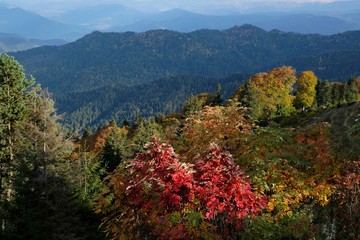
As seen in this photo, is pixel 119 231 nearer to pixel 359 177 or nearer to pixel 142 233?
pixel 142 233

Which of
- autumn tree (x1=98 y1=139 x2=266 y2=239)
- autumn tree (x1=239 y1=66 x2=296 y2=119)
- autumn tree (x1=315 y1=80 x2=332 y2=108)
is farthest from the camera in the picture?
autumn tree (x1=315 y1=80 x2=332 y2=108)

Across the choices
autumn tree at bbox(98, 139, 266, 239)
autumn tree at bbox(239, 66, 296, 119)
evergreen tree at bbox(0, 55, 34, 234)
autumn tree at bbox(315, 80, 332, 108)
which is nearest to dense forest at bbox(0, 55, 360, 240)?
autumn tree at bbox(98, 139, 266, 239)

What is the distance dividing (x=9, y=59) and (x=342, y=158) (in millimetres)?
27552

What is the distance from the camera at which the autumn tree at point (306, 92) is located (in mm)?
100894

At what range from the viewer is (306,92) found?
102750 millimetres

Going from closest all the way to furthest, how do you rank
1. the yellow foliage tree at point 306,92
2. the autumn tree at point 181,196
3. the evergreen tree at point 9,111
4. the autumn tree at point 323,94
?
1. the autumn tree at point 181,196
2. the evergreen tree at point 9,111
3. the autumn tree at point 323,94
4. the yellow foliage tree at point 306,92

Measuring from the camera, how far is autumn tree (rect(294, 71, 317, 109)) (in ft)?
331

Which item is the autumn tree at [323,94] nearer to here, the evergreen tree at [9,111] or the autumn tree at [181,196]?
the evergreen tree at [9,111]

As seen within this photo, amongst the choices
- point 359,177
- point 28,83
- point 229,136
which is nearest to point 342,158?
point 359,177

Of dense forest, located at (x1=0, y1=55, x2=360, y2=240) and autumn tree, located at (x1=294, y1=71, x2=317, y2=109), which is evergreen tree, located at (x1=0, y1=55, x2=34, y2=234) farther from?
autumn tree, located at (x1=294, y1=71, x2=317, y2=109)

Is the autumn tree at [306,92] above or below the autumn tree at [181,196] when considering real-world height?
below

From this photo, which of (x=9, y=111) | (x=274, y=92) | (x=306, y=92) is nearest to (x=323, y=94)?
(x=306, y=92)

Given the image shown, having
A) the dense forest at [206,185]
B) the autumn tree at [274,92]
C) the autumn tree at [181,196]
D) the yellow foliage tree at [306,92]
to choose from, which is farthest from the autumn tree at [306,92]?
the autumn tree at [181,196]

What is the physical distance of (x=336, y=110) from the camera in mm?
60719
